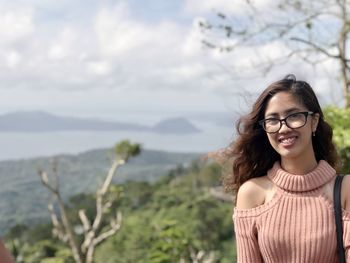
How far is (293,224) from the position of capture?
5.43ft

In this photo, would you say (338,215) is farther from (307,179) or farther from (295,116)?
(295,116)

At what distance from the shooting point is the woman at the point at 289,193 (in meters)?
1.64

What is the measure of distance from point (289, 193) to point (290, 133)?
0.17 metres

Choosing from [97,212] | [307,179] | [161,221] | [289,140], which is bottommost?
[161,221]

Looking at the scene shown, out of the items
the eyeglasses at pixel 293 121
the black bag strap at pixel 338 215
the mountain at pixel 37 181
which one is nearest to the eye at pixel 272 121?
the eyeglasses at pixel 293 121

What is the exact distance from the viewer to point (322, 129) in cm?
181

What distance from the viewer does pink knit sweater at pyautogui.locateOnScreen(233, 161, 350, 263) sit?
162cm

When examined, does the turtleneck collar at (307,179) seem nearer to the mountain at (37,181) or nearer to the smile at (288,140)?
the smile at (288,140)

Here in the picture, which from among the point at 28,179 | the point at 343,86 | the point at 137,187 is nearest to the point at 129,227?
the point at 137,187

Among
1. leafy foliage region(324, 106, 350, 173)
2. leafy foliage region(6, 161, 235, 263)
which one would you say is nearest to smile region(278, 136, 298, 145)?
leafy foliage region(324, 106, 350, 173)

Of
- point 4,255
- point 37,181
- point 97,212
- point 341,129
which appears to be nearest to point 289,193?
point 4,255

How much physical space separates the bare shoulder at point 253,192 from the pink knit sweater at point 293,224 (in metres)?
0.02

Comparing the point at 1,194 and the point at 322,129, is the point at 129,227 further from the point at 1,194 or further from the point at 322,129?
the point at 1,194

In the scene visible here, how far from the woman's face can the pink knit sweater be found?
60 mm
